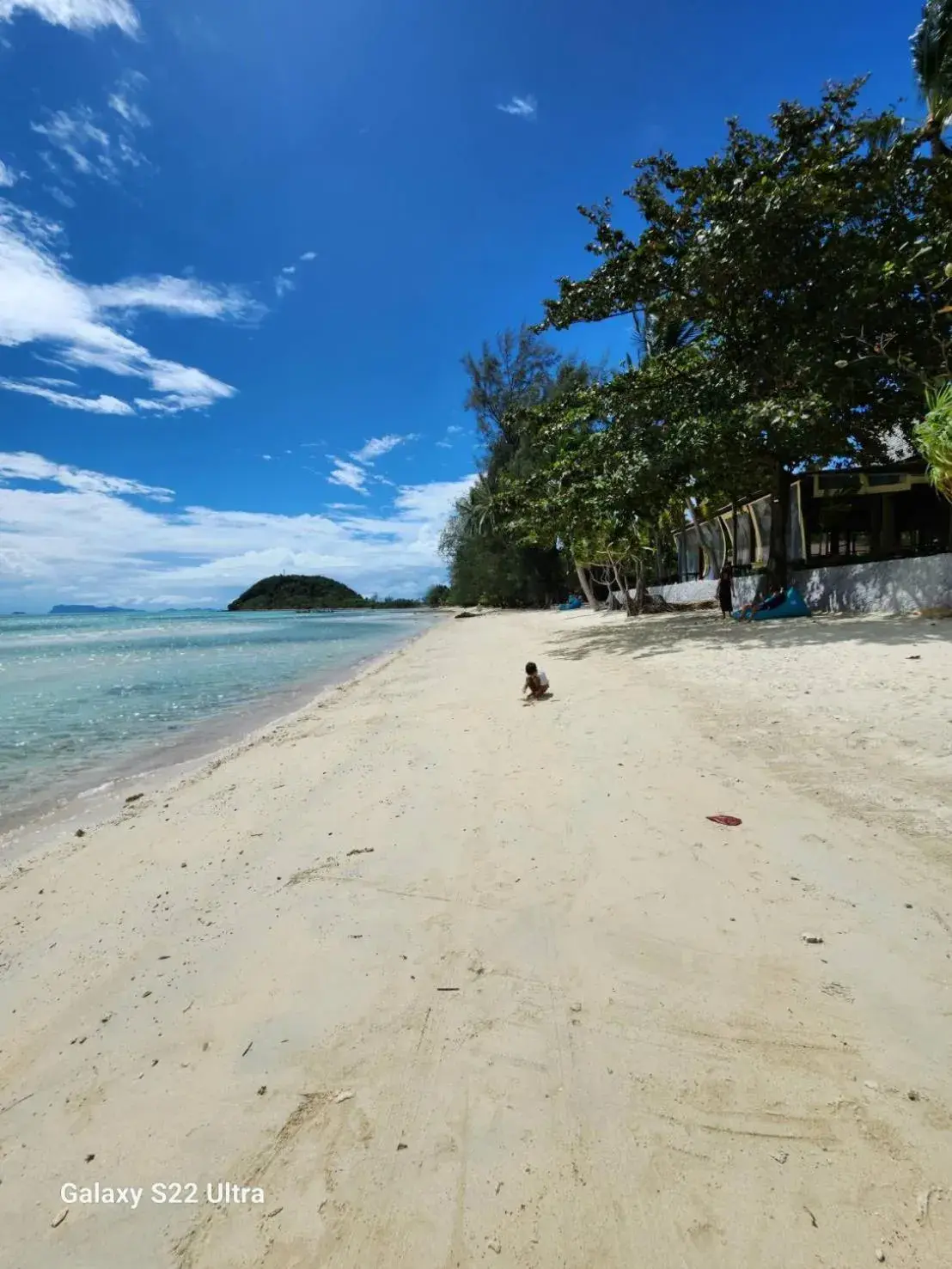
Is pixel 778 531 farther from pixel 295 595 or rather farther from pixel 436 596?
Result: pixel 295 595

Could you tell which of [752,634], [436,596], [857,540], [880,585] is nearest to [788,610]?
[880,585]

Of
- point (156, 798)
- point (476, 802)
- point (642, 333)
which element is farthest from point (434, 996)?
point (642, 333)

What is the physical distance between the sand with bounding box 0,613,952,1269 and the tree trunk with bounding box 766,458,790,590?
1312 centimetres

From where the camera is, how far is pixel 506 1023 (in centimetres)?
231

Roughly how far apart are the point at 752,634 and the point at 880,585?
3.97m

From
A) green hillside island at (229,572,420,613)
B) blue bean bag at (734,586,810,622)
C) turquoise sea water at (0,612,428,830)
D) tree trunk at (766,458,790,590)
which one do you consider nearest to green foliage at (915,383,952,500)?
blue bean bag at (734,586,810,622)

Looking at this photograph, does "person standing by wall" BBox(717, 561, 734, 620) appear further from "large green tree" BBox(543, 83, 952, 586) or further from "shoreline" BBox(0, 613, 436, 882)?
"shoreline" BBox(0, 613, 436, 882)

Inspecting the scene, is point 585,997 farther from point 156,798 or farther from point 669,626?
point 669,626

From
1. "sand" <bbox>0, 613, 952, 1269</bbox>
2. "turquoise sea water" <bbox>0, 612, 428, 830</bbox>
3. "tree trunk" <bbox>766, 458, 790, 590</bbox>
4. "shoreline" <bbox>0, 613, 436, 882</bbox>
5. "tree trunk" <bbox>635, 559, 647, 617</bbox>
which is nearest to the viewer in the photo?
"sand" <bbox>0, 613, 952, 1269</bbox>

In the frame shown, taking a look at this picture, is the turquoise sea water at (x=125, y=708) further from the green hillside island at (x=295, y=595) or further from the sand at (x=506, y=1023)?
the green hillside island at (x=295, y=595)

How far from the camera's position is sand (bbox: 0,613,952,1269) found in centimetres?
161

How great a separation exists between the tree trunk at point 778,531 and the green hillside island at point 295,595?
123301mm

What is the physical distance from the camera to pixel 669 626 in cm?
1759

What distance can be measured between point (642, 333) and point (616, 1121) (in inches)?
1039
